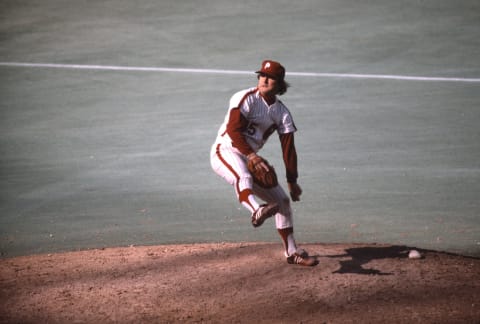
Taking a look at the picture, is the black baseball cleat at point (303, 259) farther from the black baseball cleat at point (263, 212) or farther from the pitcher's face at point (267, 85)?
the pitcher's face at point (267, 85)

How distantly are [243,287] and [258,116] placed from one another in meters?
1.64

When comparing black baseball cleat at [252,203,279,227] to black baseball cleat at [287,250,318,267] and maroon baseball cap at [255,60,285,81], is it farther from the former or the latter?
maroon baseball cap at [255,60,285,81]

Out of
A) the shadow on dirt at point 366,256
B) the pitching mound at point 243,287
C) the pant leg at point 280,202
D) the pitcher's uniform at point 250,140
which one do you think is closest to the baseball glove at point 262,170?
the pitcher's uniform at point 250,140

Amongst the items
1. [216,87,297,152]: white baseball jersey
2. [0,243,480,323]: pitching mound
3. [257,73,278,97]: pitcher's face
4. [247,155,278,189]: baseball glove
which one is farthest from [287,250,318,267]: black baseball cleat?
[257,73,278,97]: pitcher's face

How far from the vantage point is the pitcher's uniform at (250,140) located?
8.59 meters

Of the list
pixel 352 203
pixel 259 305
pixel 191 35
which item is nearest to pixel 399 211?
pixel 352 203

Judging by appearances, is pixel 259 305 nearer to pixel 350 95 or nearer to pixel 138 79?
pixel 350 95

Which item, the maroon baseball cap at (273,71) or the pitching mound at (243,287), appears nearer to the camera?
the pitching mound at (243,287)

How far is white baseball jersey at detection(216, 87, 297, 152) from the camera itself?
8641mm

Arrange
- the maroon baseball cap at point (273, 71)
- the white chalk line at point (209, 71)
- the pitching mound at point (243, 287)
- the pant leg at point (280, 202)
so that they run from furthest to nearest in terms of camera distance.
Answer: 1. the white chalk line at point (209, 71)
2. the pant leg at point (280, 202)
3. the maroon baseball cap at point (273, 71)
4. the pitching mound at point (243, 287)

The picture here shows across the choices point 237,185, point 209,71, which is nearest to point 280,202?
point 237,185

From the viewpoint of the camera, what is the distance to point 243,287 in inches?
329

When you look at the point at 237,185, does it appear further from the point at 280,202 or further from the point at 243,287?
the point at 243,287

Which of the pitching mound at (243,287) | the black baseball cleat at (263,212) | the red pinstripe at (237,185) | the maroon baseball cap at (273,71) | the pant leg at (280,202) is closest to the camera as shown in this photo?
the pitching mound at (243,287)
